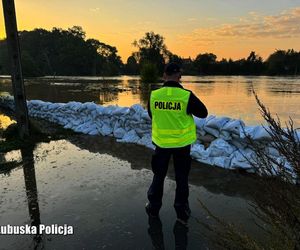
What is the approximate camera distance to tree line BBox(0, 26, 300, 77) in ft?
280

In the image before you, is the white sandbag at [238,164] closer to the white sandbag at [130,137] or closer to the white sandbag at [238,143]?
the white sandbag at [238,143]

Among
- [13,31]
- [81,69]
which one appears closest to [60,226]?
[13,31]

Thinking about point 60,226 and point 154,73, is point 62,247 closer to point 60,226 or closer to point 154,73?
point 60,226

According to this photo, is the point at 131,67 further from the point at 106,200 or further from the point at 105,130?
the point at 106,200

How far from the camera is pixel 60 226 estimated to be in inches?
149

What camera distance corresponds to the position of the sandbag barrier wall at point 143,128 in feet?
19.2

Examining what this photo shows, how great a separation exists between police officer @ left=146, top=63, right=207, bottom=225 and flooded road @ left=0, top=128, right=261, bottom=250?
0.93 feet

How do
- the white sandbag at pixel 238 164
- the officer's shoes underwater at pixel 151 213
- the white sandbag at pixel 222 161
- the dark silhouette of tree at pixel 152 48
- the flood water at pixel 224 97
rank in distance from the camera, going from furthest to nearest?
the dark silhouette of tree at pixel 152 48 → the flood water at pixel 224 97 → the white sandbag at pixel 222 161 → the white sandbag at pixel 238 164 → the officer's shoes underwater at pixel 151 213

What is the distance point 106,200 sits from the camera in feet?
14.9

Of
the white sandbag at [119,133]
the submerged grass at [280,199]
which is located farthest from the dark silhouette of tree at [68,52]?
the submerged grass at [280,199]

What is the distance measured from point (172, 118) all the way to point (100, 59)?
11826cm

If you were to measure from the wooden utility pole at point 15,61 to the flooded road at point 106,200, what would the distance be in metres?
1.32

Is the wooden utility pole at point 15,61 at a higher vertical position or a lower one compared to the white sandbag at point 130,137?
higher

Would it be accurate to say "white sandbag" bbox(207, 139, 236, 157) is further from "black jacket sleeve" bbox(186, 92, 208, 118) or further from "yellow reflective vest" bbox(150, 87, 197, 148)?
"black jacket sleeve" bbox(186, 92, 208, 118)
